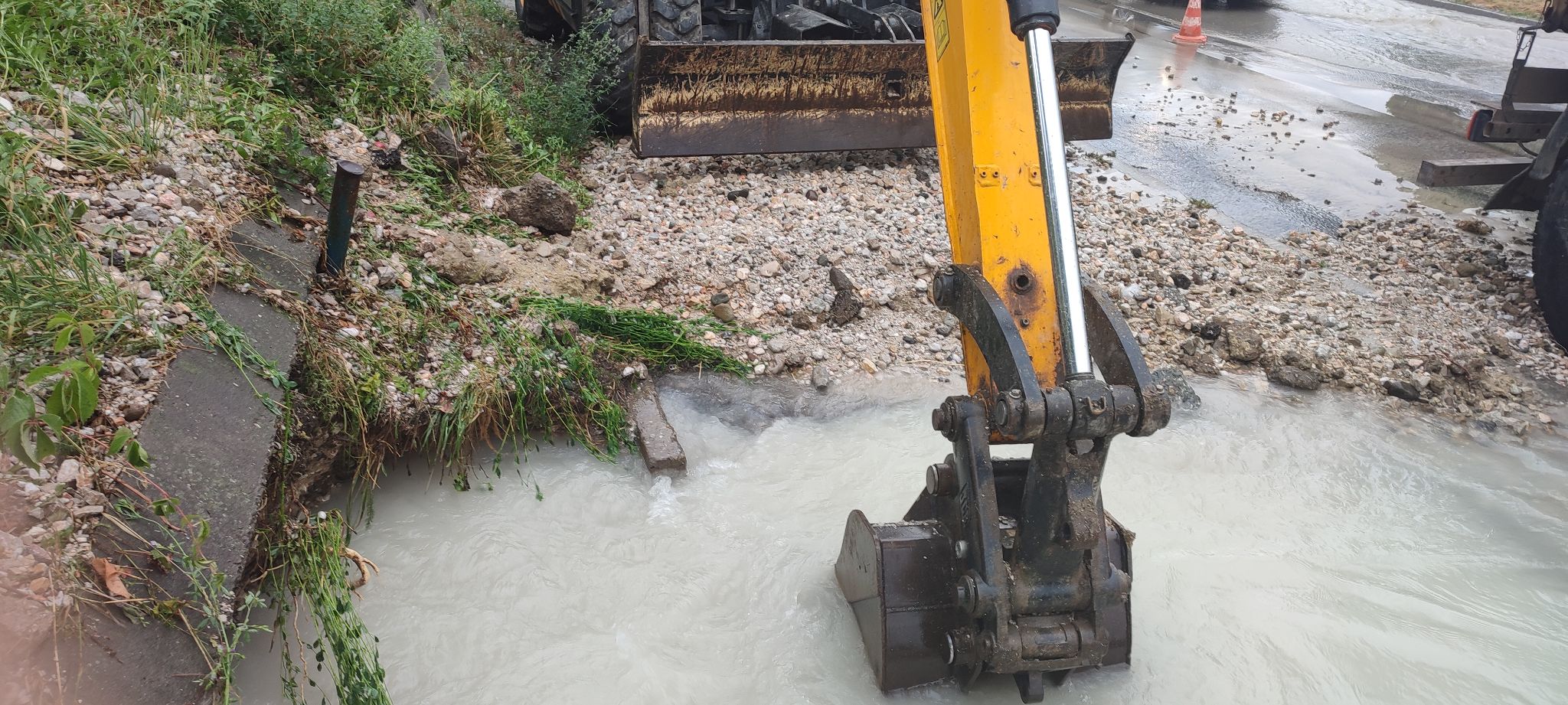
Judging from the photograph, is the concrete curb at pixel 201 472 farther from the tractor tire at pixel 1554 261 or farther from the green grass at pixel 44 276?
the tractor tire at pixel 1554 261

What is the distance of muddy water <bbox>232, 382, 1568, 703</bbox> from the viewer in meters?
2.76

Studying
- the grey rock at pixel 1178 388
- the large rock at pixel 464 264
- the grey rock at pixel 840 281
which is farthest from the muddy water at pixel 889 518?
the large rock at pixel 464 264

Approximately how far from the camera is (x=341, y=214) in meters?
3.33

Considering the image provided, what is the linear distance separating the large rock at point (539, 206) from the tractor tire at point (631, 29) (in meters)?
1.11

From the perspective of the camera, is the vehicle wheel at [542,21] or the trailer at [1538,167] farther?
the vehicle wheel at [542,21]

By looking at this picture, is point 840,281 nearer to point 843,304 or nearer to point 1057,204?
point 843,304

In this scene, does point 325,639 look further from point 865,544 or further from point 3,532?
point 865,544

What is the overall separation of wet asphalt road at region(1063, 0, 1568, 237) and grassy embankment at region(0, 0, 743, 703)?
4.05 meters

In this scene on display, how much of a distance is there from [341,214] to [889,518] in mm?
2154

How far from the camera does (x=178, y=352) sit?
266 cm

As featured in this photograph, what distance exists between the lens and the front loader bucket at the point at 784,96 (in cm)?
521

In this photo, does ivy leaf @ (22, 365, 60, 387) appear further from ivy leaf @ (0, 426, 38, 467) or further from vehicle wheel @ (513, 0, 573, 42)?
vehicle wheel @ (513, 0, 573, 42)

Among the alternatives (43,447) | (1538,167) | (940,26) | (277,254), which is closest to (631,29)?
(277,254)

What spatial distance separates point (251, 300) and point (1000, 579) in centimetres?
243
